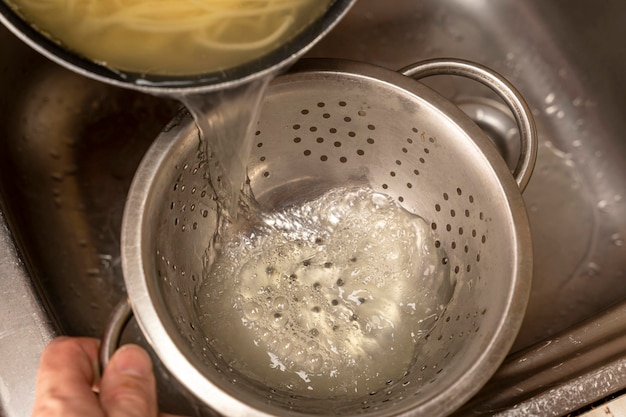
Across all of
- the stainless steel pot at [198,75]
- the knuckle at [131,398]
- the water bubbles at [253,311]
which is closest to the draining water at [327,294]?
the water bubbles at [253,311]

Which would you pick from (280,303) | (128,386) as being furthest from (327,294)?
(128,386)

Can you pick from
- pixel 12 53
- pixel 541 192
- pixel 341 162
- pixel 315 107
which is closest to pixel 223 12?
pixel 315 107

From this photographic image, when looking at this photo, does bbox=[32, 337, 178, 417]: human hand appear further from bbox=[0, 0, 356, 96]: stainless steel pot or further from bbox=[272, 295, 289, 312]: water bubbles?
bbox=[0, 0, 356, 96]: stainless steel pot

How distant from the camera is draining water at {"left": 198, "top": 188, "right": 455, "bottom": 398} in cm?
76

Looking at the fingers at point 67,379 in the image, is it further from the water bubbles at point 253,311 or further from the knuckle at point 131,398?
the water bubbles at point 253,311

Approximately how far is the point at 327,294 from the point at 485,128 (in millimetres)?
399

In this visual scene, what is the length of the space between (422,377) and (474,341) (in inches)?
3.4

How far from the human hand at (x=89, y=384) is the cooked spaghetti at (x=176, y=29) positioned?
12.7 inches

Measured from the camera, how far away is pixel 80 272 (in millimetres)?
896

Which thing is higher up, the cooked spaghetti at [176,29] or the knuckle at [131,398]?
the cooked spaghetti at [176,29]

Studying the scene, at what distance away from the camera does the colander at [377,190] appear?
0.59 metres

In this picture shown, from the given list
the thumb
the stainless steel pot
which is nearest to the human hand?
the thumb

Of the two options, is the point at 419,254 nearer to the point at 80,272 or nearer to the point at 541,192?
the point at 541,192

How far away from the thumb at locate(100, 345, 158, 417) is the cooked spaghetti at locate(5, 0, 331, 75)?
1.05 feet
